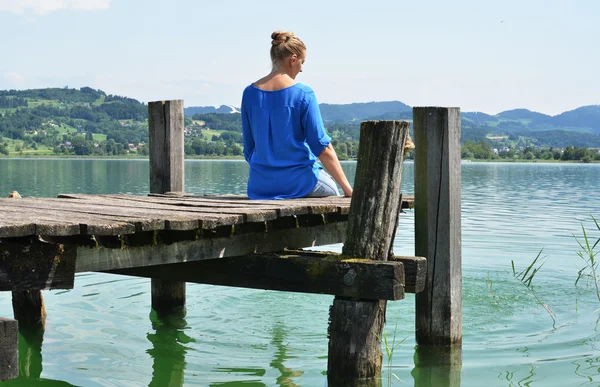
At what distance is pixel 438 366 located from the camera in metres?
7.32

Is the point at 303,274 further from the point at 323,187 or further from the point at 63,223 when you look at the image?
the point at 63,223

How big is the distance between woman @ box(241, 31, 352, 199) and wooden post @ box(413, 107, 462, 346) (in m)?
0.67

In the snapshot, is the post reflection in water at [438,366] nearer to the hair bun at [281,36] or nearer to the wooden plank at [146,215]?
the wooden plank at [146,215]

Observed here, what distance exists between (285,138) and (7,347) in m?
3.84

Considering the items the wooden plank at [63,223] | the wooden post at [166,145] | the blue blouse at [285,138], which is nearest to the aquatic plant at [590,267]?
the blue blouse at [285,138]

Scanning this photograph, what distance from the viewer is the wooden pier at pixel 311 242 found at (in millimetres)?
4867

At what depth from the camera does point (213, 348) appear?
8250mm

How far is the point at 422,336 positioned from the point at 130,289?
207 inches

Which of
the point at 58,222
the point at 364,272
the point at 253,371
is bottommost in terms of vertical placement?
the point at 253,371

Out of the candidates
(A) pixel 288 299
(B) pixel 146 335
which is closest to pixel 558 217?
(A) pixel 288 299

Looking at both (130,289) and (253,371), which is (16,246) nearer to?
(253,371)

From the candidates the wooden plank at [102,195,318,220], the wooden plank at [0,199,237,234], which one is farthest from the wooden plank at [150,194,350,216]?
the wooden plank at [0,199,237,234]

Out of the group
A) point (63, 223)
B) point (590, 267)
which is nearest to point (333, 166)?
point (63, 223)

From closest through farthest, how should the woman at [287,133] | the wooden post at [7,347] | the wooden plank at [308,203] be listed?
the wooden post at [7,347] < the wooden plank at [308,203] < the woman at [287,133]
